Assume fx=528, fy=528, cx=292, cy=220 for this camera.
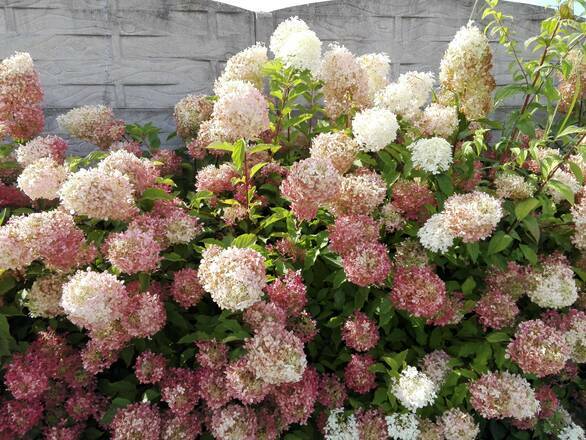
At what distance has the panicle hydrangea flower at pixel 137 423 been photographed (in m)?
1.57

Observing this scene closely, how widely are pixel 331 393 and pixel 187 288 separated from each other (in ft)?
1.95

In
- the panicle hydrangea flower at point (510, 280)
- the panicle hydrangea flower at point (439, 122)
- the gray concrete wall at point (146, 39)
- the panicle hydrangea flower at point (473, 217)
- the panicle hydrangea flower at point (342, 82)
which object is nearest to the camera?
the panicle hydrangea flower at point (473, 217)

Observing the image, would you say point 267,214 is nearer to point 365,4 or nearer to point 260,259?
point 260,259

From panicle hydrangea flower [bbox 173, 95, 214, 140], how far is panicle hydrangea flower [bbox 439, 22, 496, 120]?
1068mm

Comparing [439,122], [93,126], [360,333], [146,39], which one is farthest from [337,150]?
[146,39]

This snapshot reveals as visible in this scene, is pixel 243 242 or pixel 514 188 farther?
pixel 514 188

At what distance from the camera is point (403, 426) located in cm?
171

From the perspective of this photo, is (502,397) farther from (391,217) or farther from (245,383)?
(245,383)

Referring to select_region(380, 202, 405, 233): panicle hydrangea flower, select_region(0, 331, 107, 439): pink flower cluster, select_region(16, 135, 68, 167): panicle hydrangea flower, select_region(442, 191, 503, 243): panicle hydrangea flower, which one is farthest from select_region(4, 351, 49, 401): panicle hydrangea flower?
select_region(442, 191, 503, 243): panicle hydrangea flower

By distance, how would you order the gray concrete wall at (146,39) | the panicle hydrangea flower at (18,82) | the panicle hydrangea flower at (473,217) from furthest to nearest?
1. the gray concrete wall at (146,39)
2. the panicle hydrangea flower at (18,82)
3. the panicle hydrangea flower at (473,217)

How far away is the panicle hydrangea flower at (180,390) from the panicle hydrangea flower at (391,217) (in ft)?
2.67

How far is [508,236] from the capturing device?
185 cm

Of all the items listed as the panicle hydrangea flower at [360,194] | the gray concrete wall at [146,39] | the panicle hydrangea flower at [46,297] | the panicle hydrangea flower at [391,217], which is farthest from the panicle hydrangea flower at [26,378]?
the gray concrete wall at [146,39]

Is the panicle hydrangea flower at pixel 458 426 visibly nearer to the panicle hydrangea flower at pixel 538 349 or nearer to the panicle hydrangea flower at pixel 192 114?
the panicle hydrangea flower at pixel 538 349
